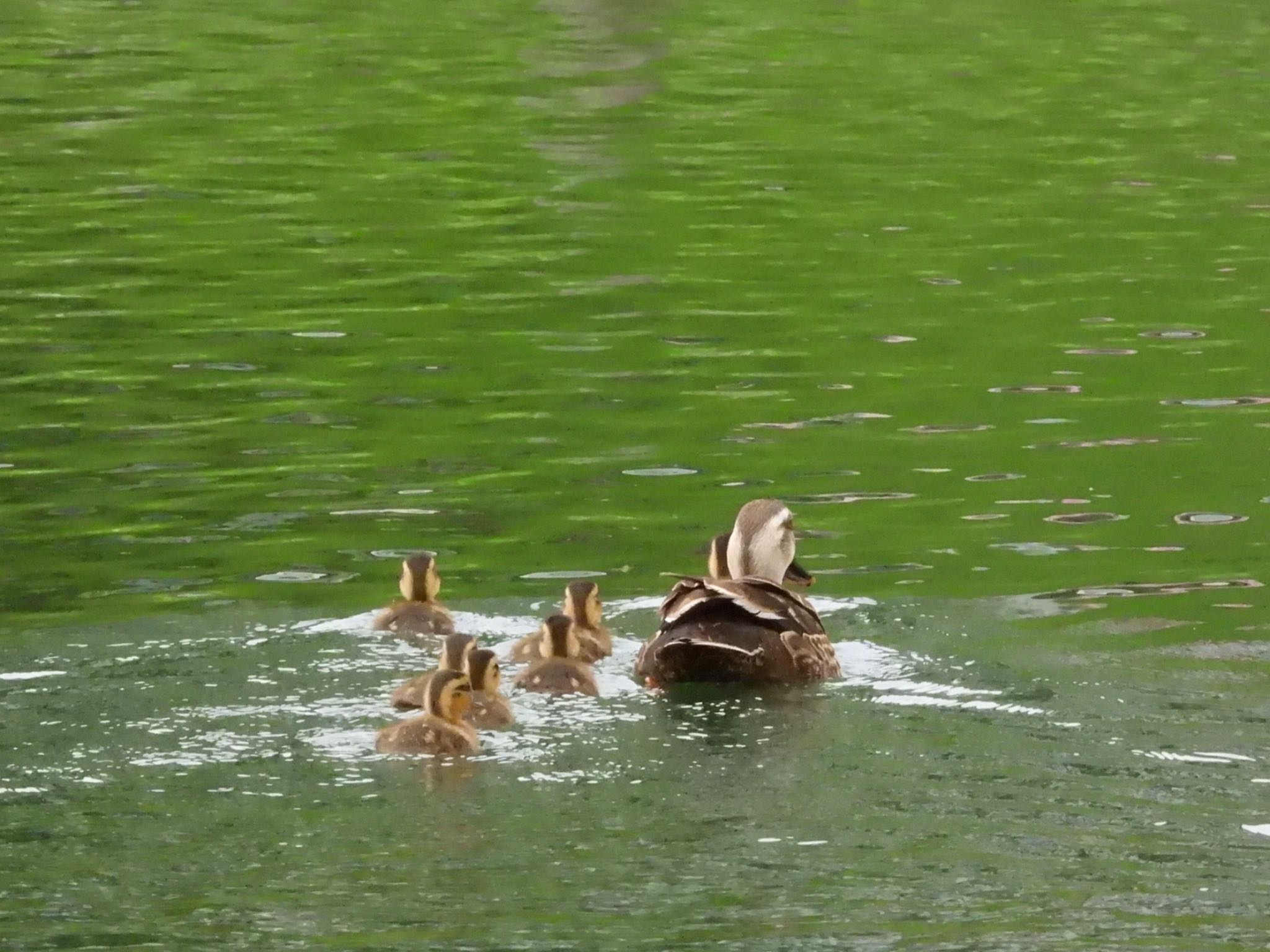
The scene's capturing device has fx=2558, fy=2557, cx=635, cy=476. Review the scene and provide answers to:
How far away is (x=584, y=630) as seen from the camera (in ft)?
30.2

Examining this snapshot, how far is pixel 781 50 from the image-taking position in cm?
3316

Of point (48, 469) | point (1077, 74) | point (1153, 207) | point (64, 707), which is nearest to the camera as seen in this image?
point (64, 707)

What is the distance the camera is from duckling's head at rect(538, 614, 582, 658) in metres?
8.66

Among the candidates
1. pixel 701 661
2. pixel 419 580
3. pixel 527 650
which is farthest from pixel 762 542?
pixel 419 580

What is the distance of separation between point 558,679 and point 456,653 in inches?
16.8

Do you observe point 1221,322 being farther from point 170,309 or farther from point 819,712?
point 819,712

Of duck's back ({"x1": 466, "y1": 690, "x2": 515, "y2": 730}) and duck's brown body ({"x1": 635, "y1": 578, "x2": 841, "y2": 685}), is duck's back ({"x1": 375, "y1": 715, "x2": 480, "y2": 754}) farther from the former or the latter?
duck's brown body ({"x1": 635, "y1": 578, "x2": 841, "y2": 685})

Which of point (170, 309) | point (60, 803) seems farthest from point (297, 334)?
point (60, 803)

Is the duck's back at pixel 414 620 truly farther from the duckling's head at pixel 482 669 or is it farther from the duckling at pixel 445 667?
the duckling's head at pixel 482 669

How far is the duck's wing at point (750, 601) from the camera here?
8.71m

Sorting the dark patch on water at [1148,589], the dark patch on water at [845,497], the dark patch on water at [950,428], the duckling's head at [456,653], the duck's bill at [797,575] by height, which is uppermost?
the duckling's head at [456,653]

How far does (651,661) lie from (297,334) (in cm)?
739

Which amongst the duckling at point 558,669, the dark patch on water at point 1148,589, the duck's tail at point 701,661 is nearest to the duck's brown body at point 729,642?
the duck's tail at point 701,661

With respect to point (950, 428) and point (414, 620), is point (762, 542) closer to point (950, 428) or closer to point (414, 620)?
point (414, 620)
